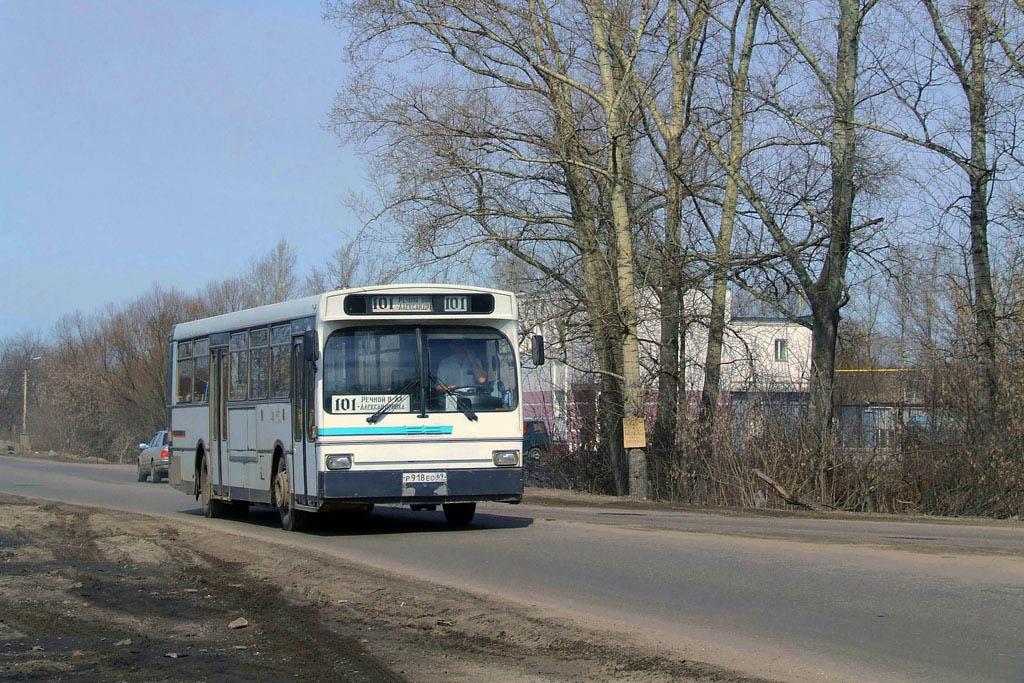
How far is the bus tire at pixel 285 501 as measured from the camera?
52.4ft

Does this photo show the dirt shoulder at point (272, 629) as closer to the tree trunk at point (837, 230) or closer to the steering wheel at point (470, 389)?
the steering wheel at point (470, 389)

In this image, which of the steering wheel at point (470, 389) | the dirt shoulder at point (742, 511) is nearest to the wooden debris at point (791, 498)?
the dirt shoulder at point (742, 511)

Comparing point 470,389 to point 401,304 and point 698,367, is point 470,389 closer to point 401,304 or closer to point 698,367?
point 401,304

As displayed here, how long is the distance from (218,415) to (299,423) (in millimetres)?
3840

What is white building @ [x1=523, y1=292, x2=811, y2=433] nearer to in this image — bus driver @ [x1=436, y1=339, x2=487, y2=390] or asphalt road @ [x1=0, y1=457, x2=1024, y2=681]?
asphalt road @ [x1=0, y1=457, x2=1024, y2=681]

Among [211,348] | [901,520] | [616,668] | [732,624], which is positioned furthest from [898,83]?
[616,668]

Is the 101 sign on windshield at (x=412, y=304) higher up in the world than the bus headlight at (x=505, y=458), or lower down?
higher up

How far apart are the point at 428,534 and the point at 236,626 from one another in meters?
6.79

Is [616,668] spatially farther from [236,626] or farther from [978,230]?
[978,230]

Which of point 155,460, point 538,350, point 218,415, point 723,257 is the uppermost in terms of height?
point 723,257

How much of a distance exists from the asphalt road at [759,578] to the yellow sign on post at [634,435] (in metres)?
6.06

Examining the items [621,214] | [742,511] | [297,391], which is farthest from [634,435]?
[297,391]

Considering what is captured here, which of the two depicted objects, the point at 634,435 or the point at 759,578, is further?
the point at 634,435

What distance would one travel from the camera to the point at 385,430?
14.6 m
